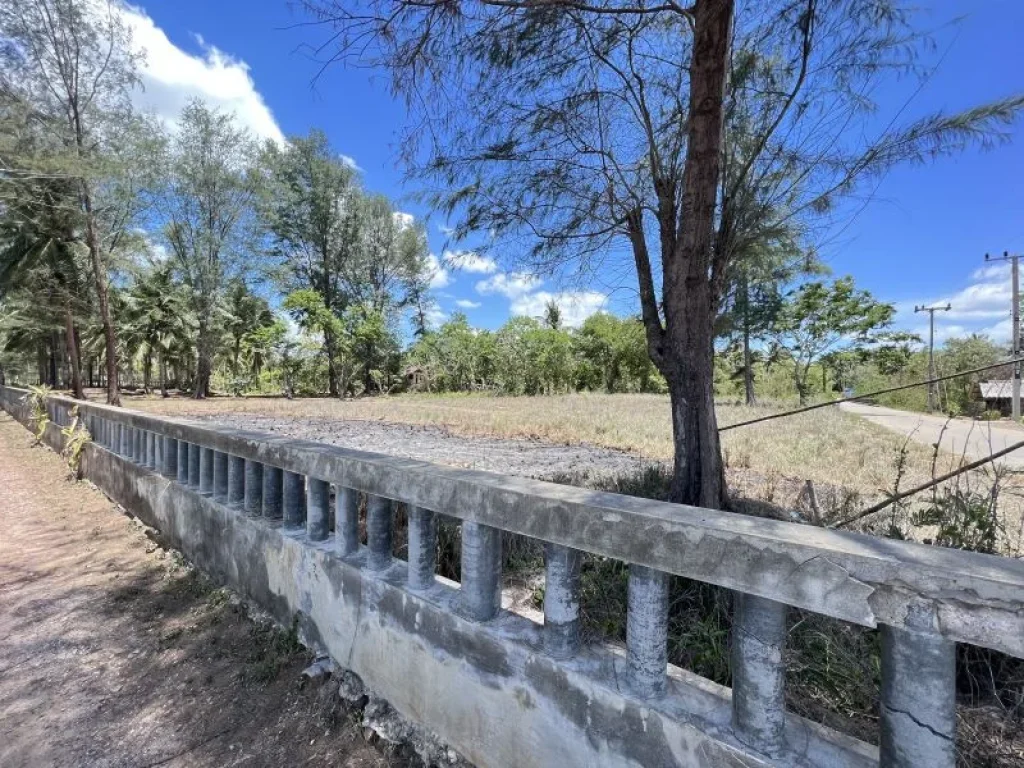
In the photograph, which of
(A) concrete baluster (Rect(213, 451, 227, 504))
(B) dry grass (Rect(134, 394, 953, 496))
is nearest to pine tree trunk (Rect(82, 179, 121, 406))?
(B) dry grass (Rect(134, 394, 953, 496))

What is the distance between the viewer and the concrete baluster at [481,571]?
167 cm

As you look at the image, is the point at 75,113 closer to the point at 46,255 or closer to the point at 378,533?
the point at 46,255

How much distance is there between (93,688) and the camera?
2.38 metres

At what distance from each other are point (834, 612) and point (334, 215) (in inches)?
1421

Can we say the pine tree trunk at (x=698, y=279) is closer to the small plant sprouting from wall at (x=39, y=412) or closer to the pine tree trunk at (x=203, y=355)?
the small plant sprouting from wall at (x=39, y=412)

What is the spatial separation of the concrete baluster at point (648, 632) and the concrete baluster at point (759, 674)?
7.0 inches

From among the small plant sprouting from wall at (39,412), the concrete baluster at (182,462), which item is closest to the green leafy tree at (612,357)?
the small plant sprouting from wall at (39,412)

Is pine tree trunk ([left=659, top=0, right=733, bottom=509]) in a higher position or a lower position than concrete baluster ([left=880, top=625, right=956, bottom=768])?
higher

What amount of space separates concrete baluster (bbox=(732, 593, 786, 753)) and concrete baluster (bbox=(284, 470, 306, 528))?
2050 mm

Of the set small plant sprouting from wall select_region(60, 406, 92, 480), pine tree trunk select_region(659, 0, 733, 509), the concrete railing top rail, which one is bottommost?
small plant sprouting from wall select_region(60, 406, 92, 480)

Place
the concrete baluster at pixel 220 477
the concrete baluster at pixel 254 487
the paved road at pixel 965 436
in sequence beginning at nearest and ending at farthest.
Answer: the concrete baluster at pixel 254 487 < the concrete baluster at pixel 220 477 < the paved road at pixel 965 436

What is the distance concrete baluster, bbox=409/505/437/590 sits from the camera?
74.2 inches

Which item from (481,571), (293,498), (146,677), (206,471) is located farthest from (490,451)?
(481,571)

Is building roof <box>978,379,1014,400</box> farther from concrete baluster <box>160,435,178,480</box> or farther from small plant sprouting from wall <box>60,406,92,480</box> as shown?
small plant sprouting from wall <box>60,406,92,480</box>
